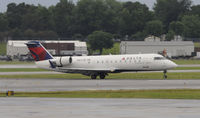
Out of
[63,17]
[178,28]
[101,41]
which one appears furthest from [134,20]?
[101,41]

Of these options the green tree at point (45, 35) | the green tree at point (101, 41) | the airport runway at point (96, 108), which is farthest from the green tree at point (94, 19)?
the airport runway at point (96, 108)

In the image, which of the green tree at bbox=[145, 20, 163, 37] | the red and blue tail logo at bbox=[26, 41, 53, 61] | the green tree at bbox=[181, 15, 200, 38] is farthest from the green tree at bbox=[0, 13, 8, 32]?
the red and blue tail logo at bbox=[26, 41, 53, 61]

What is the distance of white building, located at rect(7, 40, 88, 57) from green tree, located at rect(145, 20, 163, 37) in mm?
38823

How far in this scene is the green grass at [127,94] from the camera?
3438 cm

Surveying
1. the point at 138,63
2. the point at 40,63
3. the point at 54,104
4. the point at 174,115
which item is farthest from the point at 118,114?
the point at 40,63

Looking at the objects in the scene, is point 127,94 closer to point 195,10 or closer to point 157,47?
point 157,47

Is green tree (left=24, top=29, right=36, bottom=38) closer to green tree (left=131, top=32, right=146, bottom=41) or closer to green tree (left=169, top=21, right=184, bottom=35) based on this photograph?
green tree (left=131, top=32, right=146, bottom=41)

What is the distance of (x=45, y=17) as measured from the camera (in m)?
175

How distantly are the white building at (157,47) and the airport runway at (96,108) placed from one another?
9300 cm

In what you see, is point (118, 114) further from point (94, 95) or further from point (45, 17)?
point (45, 17)

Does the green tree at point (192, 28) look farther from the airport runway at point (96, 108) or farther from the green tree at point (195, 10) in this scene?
the airport runway at point (96, 108)

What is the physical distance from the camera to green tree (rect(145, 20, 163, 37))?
166 m

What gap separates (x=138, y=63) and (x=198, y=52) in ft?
254

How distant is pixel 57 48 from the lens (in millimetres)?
128875
